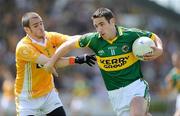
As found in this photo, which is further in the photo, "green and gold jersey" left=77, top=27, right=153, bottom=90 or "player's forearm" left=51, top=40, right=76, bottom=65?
"player's forearm" left=51, top=40, right=76, bottom=65

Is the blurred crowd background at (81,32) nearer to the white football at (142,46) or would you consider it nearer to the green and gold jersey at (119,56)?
the green and gold jersey at (119,56)

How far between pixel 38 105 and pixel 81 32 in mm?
11045

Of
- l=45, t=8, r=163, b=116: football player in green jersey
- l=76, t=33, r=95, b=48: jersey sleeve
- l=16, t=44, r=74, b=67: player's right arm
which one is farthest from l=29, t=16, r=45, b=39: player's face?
l=45, t=8, r=163, b=116: football player in green jersey

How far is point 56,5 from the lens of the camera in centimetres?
2316

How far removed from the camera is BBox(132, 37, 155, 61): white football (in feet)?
34.2

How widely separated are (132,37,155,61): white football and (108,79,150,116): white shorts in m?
0.42

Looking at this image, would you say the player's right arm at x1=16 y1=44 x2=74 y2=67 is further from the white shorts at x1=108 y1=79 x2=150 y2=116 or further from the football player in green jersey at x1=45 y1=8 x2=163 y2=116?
the white shorts at x1=108 y1=79 x2=150 y2=116

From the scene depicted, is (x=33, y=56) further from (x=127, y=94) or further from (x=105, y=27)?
(x=127, y=94)

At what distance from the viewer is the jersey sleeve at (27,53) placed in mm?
11164

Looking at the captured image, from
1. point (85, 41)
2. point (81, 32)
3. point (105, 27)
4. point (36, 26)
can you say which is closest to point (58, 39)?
point (36, 26)

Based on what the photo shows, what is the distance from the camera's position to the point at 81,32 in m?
22.4

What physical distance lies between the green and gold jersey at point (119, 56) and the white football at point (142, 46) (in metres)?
0.15

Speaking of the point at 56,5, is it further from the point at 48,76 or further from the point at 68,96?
the point at 48,76

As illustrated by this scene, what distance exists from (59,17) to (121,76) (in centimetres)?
1228
